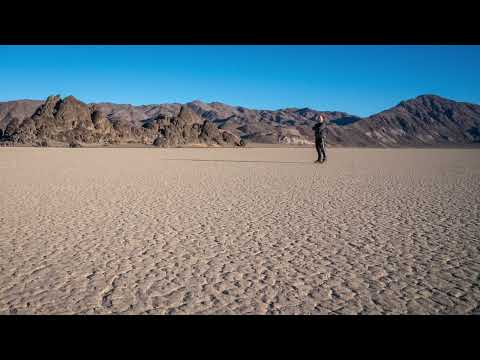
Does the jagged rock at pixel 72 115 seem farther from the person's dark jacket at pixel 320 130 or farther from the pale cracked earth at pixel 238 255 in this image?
the pale cracked earth at pixel 238 255

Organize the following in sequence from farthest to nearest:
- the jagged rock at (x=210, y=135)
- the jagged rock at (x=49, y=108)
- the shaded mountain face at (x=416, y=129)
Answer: the shaded mountain face at (x=416, y=129), the jagged rock at (x=210, y=135), the jagged rock at (x=49, y=108)

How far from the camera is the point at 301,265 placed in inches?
149


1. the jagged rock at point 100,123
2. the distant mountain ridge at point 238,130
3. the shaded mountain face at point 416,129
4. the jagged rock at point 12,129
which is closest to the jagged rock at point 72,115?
the distant mountain ridge at point 238,130

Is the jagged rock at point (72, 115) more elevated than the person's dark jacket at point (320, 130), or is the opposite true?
the jagged rock at point (72, 115)

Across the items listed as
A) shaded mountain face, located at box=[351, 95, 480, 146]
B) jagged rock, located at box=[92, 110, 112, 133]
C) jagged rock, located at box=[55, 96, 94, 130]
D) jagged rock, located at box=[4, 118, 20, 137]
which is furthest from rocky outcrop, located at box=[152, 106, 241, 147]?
shaded mountain face, located at box=[351, 95, 480, 146]

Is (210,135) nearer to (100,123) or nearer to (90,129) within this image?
(100,123)

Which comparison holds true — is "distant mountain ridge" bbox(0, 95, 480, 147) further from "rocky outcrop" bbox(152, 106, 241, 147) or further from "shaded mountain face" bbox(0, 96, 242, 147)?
"rocky outcrop" bbox(152, 106, 241, 147)
